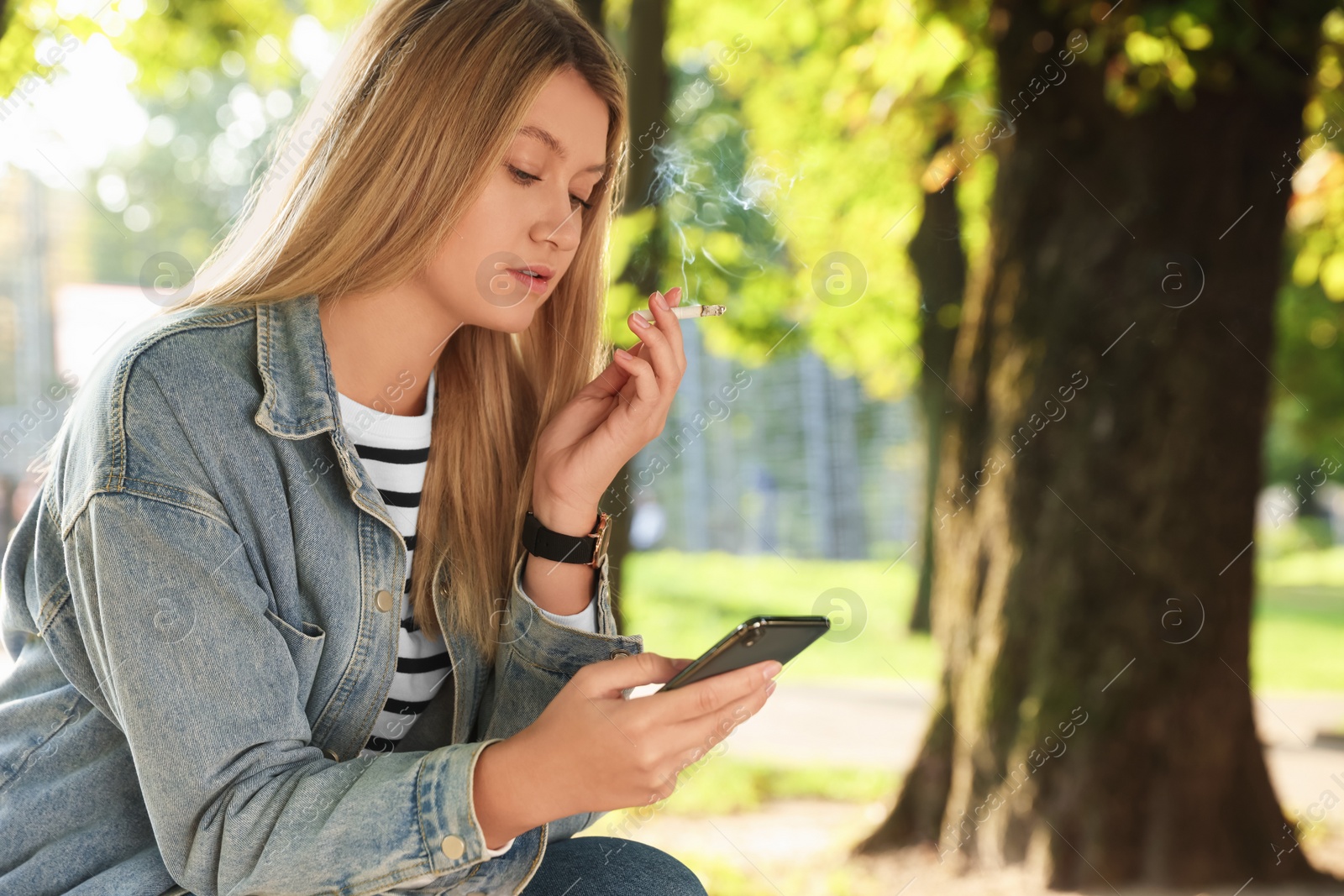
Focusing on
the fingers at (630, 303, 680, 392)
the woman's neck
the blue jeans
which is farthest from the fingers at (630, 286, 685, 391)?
the blue jeans

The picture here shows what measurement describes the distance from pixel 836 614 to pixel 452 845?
7406 mm

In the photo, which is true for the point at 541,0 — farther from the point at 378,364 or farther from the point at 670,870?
the point at 670,870

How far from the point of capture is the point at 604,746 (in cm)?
124

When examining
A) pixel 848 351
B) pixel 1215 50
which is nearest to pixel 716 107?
pixel 848 351

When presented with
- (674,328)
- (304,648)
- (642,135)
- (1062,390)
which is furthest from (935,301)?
(304,648)

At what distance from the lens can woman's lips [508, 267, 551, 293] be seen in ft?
5.68

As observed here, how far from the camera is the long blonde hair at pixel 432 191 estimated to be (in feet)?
5.31

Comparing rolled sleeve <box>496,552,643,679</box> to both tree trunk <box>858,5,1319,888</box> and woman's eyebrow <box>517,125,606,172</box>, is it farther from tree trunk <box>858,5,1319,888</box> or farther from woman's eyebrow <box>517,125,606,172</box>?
tree trunk <box>858,5,1319,888</box>

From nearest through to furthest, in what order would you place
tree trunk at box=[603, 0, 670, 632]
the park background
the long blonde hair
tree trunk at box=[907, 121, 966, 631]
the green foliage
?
the long blonde hair
tree trunk at box=[603, 0, 670, 632]
the park background
the green foliage
tree trunk at box=[907, 121, 966, 631]

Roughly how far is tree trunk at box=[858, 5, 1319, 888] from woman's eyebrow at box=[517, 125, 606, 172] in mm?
2635

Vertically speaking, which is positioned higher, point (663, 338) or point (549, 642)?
point (663, 338)

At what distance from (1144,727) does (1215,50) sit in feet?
7.31

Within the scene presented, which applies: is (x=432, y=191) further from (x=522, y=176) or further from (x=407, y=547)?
(x=407, y=547)

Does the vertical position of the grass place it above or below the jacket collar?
below
